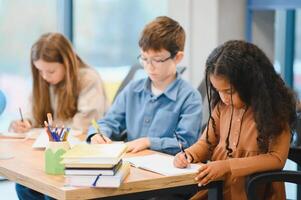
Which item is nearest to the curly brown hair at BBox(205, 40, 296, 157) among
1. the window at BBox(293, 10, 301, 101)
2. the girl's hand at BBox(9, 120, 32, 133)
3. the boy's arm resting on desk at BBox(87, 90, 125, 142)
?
the boy's arm resting on desk at BBox(87, 90, 125, 142)

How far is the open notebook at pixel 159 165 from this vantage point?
84.5 inches

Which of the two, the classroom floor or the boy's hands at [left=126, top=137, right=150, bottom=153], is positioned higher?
the boy's hands at [left=126, top=137, right=150, bottom=153]

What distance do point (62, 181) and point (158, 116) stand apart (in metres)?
0.82

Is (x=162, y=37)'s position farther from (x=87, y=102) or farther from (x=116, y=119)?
(x=87, y=102)

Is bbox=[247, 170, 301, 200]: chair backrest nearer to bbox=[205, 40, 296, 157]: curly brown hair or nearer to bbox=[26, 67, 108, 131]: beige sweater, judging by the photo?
bbox=[205, 40, 296, 157]: curly brown hair

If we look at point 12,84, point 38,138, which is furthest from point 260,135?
point 12,84

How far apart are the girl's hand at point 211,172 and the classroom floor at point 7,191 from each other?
2.02m

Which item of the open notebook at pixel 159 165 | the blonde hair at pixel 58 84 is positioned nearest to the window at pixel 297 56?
the blonde hair at pixel 58 84

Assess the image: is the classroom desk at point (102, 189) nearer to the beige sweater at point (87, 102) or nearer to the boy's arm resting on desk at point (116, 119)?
the boy's arm resting on desk at point (116, 119)

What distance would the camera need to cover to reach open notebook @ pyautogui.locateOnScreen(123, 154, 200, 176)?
215 centimetres

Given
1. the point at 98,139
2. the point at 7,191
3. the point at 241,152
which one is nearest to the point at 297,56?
the point at 7,191

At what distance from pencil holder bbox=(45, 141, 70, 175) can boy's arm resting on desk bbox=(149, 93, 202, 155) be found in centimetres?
51

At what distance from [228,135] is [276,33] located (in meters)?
2.67

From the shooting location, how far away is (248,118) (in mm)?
2332
